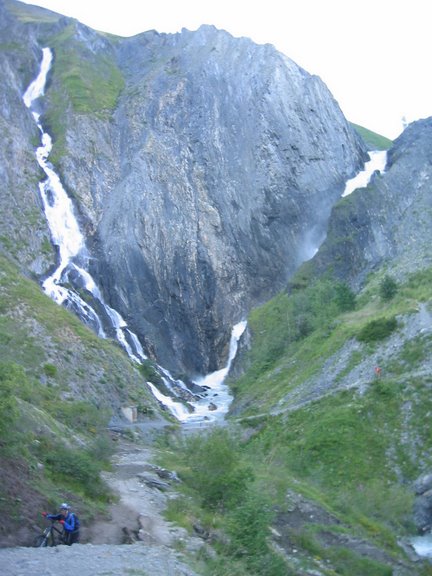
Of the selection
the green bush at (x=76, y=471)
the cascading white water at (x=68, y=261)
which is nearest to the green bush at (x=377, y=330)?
the green bush at (x=76, y=471)

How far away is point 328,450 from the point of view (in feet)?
106

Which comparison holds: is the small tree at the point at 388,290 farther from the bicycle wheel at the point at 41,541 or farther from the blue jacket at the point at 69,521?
the bicycle wheel at the point at 41,541

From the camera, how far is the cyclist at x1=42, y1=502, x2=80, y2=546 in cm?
1614

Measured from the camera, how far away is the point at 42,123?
89750mm

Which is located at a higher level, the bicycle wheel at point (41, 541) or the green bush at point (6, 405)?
the green bush at point (6, 405)

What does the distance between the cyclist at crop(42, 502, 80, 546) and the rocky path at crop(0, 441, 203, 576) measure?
0.21m

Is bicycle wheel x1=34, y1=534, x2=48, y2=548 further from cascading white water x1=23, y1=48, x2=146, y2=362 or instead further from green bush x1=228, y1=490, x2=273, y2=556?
cascading white water x1=23, y1=48, x2=146, y2=362

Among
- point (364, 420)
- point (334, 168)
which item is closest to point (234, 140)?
point (334, 168)

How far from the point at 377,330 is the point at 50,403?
20445mm

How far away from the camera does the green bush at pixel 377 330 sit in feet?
133

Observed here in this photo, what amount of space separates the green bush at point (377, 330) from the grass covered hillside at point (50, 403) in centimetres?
1499

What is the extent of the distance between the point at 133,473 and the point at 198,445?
3.95 meters

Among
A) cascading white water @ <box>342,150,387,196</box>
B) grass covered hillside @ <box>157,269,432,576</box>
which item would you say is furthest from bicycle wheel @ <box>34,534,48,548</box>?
cascading white water @ <box>342,150,387,196</box>

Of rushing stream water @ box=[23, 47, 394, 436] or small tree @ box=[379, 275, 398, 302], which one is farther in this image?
rushing stream water @ box=[23, 47, 394, 436]
